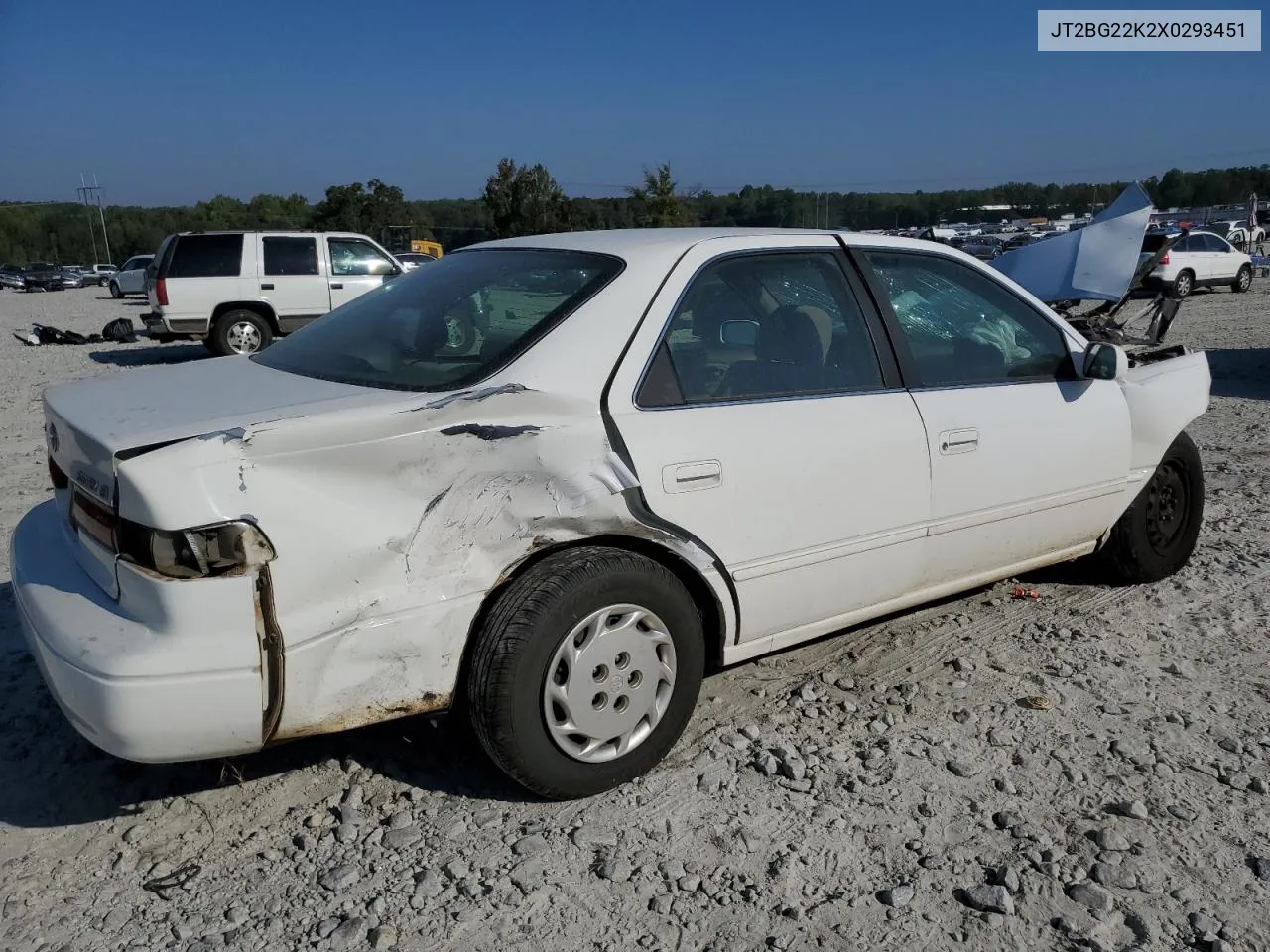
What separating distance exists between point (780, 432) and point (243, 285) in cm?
1341

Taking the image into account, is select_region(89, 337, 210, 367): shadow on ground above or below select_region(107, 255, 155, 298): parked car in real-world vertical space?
below

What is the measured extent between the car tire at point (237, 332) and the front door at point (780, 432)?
1275 centimetres

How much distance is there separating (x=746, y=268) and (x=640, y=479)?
931 millimetres

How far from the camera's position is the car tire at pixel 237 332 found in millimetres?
14727

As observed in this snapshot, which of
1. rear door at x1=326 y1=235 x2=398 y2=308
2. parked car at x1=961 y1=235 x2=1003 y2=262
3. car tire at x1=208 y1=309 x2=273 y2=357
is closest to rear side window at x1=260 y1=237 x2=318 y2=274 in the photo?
rear door at x1=326 y1=235 x2=398 y2=308

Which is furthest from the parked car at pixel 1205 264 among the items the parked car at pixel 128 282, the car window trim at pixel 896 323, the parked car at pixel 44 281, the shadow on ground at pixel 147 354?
the parked car at pixel 44 281

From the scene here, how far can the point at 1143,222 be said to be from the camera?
5969 mm

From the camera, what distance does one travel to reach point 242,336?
1480 cm

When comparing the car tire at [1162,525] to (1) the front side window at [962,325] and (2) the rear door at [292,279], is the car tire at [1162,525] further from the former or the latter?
(2) the rear door at [292,279]

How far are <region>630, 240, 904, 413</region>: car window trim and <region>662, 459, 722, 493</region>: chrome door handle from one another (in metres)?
0.18

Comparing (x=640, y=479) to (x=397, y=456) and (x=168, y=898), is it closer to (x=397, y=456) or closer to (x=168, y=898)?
(x=397, y=456)

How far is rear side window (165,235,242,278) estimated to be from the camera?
574 inches

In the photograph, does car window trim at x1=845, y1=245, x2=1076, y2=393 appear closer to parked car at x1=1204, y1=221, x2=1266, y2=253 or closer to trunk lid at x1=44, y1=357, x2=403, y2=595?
trunk lid at x1=44, y1=357, x2=403, y2=595

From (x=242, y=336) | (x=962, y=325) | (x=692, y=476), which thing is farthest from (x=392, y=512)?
(x=242, y=336)
